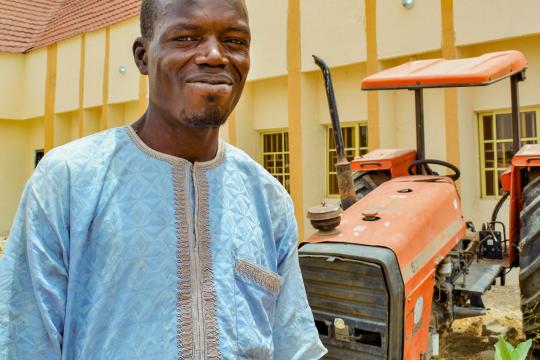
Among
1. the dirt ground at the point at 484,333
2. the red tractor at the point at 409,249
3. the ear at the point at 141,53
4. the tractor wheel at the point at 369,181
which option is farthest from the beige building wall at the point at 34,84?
the ear at the point at 141,53

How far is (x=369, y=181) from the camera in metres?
4.04

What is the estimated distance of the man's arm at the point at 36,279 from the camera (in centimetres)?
94

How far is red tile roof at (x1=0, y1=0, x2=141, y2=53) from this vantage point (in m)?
11.6

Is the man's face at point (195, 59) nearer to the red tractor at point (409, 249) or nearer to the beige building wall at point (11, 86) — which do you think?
the red tractor at point (409, 249)

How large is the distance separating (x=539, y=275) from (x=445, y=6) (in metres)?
4.45

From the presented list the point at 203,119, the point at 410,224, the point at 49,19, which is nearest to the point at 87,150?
the point at 203,119

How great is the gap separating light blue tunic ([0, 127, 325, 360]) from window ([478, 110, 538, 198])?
6055mm

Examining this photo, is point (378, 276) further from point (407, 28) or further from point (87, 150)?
point (407, 28)

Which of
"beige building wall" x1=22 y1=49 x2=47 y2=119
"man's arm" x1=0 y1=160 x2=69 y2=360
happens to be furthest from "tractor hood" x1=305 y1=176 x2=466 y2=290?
"beige building wall" x1=22 y1=49 x2=47 y2=119

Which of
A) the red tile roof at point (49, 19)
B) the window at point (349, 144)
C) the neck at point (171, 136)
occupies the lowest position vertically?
the neck at point (171, 136)

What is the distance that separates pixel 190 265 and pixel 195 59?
0.44m

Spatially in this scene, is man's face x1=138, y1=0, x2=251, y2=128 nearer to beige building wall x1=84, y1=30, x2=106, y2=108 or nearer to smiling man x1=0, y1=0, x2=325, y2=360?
smiling man x1=0, y1=0, x2=325, y2=360

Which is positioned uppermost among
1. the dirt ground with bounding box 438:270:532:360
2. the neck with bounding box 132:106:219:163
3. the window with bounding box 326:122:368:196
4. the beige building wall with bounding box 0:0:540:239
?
the beige building wall with bounding box 0:0:540:239

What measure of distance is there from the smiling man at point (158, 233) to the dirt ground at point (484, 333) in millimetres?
2685
